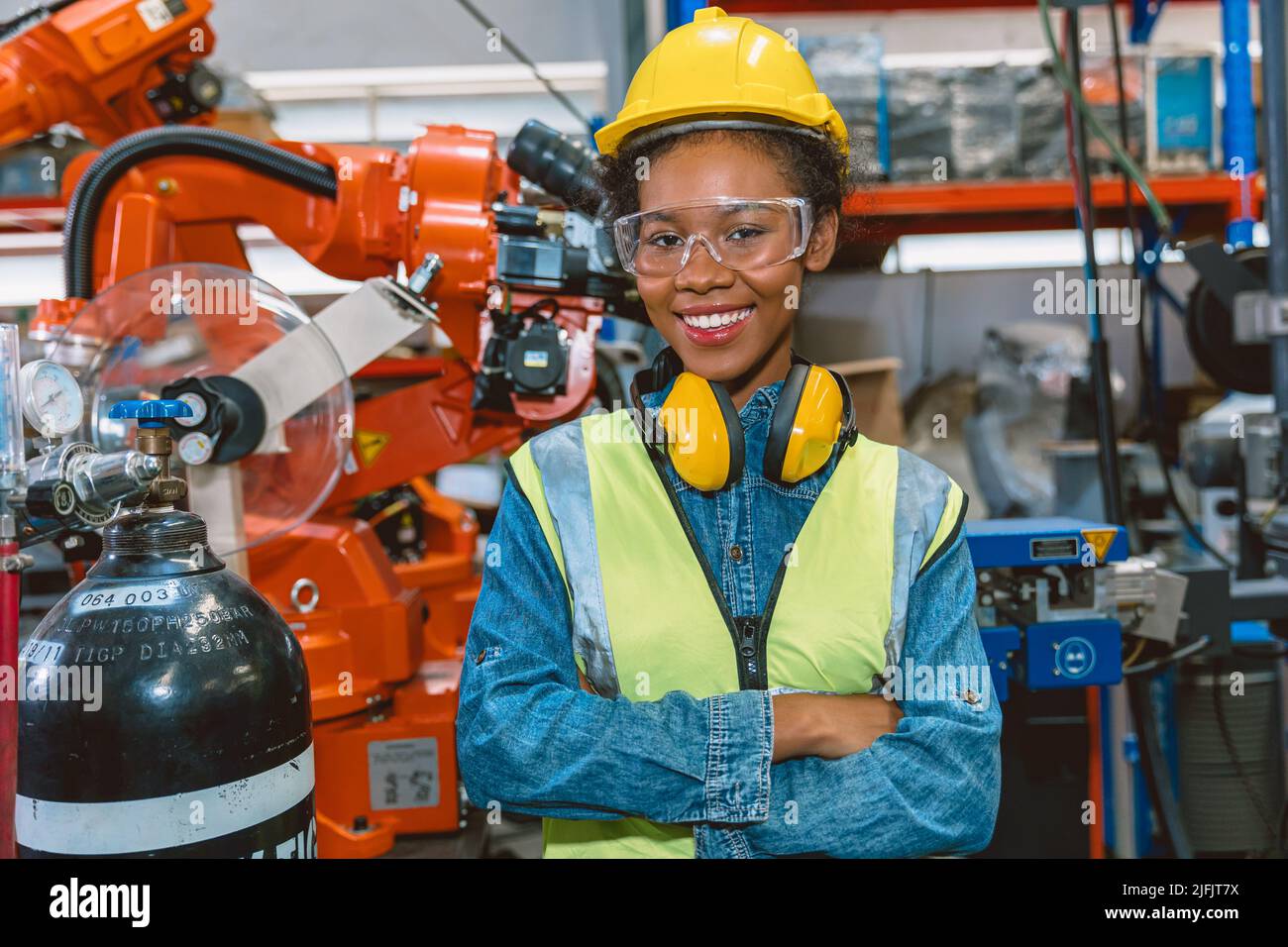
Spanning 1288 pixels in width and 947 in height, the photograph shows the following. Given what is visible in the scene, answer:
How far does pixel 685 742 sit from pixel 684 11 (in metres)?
1.24

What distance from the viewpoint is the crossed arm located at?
41.3 inches

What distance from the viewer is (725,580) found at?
3.95 ft

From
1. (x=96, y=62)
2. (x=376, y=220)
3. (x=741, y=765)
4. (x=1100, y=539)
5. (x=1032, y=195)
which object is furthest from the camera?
(x=1032, y=195)

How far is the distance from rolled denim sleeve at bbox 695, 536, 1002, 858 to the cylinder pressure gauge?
3.36 feet

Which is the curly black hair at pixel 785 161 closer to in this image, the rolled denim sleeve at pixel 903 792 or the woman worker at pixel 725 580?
the woman worker at pixel 725 580

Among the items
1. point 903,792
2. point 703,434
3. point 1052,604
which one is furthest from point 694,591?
point 1052,604

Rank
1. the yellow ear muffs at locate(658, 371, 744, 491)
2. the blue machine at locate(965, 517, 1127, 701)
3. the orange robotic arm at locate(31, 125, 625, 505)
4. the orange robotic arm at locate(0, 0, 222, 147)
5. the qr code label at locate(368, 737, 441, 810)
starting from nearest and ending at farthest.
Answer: the yellow ear muffs at locate(658, 371, 744, 491) → the blue machine at locate(965, 517, 1127, 701) → the orange robotic arm at locate(31, 125, 625, 505) → the qr code label at locate(368, 737, 441, 810) → the orange robotic arm at locate(0, 0, 222, 147)

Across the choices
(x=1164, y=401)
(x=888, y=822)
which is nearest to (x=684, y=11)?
(x=888, y=822)

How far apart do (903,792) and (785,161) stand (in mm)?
810

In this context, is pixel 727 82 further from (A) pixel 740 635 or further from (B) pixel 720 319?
(A) pixel 740 635

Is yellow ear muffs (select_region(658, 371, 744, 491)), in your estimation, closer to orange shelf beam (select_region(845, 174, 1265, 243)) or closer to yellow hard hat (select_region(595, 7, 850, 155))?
yellow hard hat (select_region(595, 7, 850, 155))

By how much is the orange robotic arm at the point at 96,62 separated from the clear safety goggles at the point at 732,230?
181cm

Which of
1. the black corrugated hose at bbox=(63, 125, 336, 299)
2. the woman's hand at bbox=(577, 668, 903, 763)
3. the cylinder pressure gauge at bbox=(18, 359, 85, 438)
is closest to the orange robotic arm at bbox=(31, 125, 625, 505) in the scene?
the black corrugated hose at bbox=(63, 125, 336, 299)
